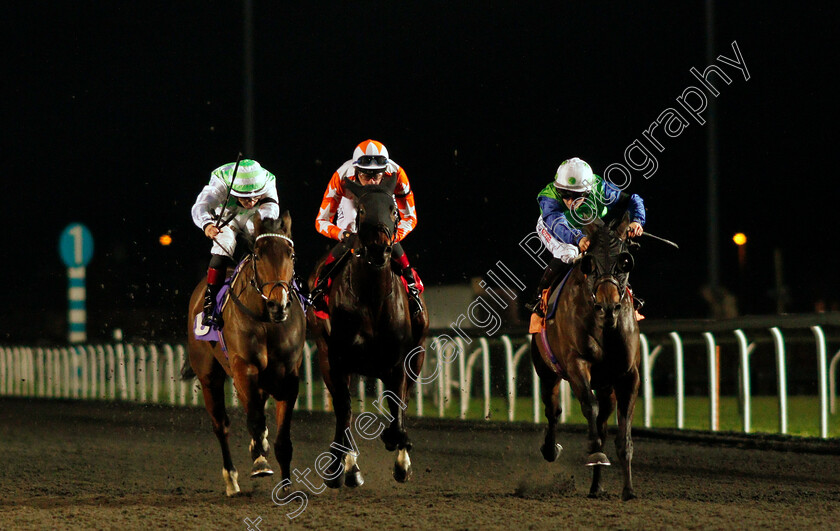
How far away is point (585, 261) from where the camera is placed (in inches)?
291

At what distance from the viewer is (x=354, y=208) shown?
7898 mm

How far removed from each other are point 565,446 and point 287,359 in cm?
404

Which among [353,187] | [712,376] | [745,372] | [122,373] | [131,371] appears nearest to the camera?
[353,187]

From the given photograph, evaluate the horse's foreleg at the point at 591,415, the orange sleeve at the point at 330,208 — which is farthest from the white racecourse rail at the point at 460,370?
the orange sleeve at the point at 330,208

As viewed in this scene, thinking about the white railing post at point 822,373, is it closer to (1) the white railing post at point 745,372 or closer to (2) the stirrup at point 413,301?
(1) the white railing post at point 745,372

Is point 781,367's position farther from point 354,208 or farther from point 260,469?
point 260,469

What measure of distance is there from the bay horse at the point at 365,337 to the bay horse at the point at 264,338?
0.27 m

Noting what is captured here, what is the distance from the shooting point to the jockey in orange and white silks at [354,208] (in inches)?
298

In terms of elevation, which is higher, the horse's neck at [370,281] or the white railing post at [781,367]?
the horse's neck at [370,281]

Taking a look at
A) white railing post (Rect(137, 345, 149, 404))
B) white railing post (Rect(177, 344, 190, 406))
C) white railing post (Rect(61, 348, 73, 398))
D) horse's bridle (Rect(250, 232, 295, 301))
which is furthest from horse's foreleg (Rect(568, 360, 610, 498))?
white railing post (Rect(61, 348, 73, 398))

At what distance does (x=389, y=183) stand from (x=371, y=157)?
29 cm

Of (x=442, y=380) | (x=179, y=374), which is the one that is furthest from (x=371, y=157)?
(x=179, y=374)

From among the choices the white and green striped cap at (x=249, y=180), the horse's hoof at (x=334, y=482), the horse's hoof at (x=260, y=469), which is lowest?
the horse's hoof at (x=334, y=482)

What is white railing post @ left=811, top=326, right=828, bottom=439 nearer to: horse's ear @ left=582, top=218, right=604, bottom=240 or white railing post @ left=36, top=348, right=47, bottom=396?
horse's ear @ left=582, top=218, right=604, bottom=240
